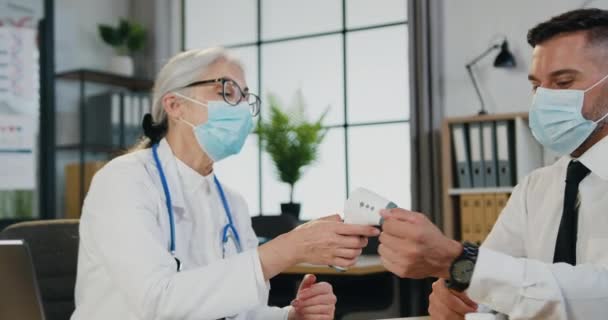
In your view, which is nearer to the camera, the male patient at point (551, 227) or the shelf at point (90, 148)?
the male patient at point (551, 227)

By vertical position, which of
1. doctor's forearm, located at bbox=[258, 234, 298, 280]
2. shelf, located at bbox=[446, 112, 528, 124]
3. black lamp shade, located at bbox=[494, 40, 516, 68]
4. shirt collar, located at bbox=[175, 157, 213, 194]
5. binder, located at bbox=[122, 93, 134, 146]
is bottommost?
doctor's forearm, located at bbox=[258, 234, 298, 280]

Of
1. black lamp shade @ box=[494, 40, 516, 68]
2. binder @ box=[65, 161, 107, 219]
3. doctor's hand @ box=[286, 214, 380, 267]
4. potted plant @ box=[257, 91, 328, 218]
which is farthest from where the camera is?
binder @ box=[65, 161, 107, 219]

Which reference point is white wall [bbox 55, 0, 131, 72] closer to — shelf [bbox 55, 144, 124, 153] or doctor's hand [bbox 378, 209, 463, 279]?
shelf [bbox 55, 144, 124, 153]

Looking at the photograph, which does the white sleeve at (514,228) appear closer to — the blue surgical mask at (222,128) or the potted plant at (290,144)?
the blue surgical mask at (222,128)

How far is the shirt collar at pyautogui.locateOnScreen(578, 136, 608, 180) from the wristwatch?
0.53 meters

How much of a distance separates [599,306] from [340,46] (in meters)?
4.40

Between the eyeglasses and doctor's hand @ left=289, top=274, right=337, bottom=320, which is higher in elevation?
the eyeglasses

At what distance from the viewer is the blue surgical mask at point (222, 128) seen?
208cm

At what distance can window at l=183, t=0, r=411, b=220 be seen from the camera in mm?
5461

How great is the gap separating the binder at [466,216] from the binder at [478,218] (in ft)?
0.06

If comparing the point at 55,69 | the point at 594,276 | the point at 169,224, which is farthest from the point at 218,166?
the point at 594,276

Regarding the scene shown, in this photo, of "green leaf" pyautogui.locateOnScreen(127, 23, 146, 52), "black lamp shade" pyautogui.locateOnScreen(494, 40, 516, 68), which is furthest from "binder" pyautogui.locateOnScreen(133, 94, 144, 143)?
"black lamp shade" pyautogui.locateOnScreen(494, 40, 516, 68)

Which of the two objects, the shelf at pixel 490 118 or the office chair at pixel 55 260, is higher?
the shelf at pixel 490 118

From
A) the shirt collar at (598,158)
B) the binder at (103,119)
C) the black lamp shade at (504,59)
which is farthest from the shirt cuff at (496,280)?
the binder at (103,119)
